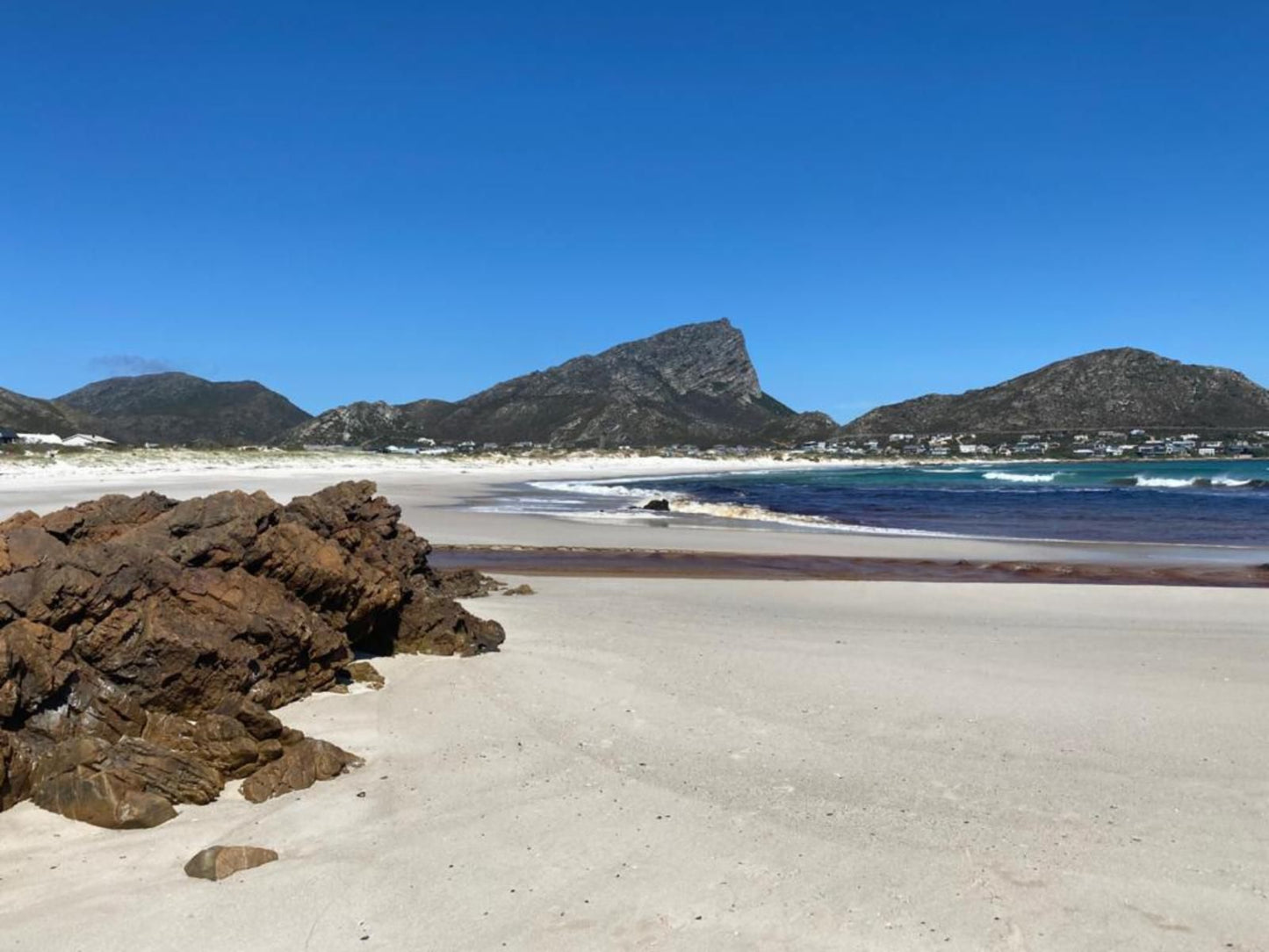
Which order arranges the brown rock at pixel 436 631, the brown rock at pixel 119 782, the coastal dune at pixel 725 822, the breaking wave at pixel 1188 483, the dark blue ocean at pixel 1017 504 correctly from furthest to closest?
the breaking wave at pixel 1188 483, the dark blue ocean at pixel 1017 504, the brown rock at pixel 436 631, the brown rock at pixel 119 782, the coastal dune at pixel 725 822

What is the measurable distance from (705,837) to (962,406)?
16753cm

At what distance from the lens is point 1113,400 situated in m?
135

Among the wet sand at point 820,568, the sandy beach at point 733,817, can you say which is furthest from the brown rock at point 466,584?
the sandy beach at point 733,817

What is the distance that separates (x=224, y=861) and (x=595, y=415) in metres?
142

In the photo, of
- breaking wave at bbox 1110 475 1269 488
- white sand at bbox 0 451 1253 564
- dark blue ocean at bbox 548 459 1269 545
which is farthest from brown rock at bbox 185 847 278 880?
breaking wave at bbox 1110 475 1269 488

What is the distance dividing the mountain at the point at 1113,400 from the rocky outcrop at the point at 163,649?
139923mm

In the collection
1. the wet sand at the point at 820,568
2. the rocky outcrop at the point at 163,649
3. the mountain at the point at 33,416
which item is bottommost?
the wet sand at the point at 820,568

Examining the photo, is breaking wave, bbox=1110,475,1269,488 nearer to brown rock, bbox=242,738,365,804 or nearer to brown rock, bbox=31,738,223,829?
brown rock, bbox=242,738,365,804

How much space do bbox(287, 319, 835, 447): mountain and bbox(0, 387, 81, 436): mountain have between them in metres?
41.4

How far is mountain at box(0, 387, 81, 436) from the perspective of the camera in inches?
3098

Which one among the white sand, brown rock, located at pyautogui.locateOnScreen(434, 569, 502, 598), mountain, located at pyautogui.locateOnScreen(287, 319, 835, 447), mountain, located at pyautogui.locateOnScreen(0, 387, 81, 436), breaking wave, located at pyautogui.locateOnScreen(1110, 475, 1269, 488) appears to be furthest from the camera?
mountain, located at pyautogui.locateOnScreen(287, 319, 835, 447)

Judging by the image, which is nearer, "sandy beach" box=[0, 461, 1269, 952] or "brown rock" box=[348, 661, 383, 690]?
"sandy beach" box=[0, 461, 1269, 952]

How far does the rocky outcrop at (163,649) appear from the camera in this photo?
4746 mm

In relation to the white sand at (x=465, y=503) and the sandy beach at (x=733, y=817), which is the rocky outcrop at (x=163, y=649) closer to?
the sandy beach at (x=733, y=817)
